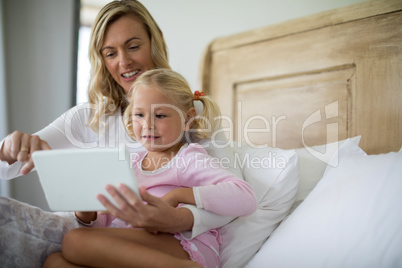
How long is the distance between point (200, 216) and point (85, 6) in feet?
6.62

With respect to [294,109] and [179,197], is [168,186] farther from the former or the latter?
[294,109]

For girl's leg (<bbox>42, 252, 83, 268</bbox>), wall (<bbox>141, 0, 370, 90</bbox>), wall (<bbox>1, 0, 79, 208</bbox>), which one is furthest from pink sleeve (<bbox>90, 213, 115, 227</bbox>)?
wall (<bbox>1, 0, 79, 208</bbox>)

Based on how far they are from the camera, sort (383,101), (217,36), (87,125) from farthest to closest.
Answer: (217,36)
(87,125)
(383,101)

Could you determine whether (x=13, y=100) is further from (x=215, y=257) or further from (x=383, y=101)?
(x=383, y=101)

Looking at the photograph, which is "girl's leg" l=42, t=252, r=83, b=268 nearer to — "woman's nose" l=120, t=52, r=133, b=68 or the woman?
the woman

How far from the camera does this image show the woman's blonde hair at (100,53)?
1.55 metres

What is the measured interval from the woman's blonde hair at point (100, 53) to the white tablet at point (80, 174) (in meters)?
0.68

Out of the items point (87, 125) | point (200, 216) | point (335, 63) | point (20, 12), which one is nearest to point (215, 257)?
→ point (200, 216)

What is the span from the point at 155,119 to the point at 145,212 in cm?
41

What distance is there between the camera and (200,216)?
38.4 inches

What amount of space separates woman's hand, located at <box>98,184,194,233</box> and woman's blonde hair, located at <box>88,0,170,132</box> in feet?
2.40

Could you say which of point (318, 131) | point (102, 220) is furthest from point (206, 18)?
point (102, 220)

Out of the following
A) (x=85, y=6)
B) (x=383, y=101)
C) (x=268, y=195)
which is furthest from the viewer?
(x=85, y=6)

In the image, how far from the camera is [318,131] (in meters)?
1.60
